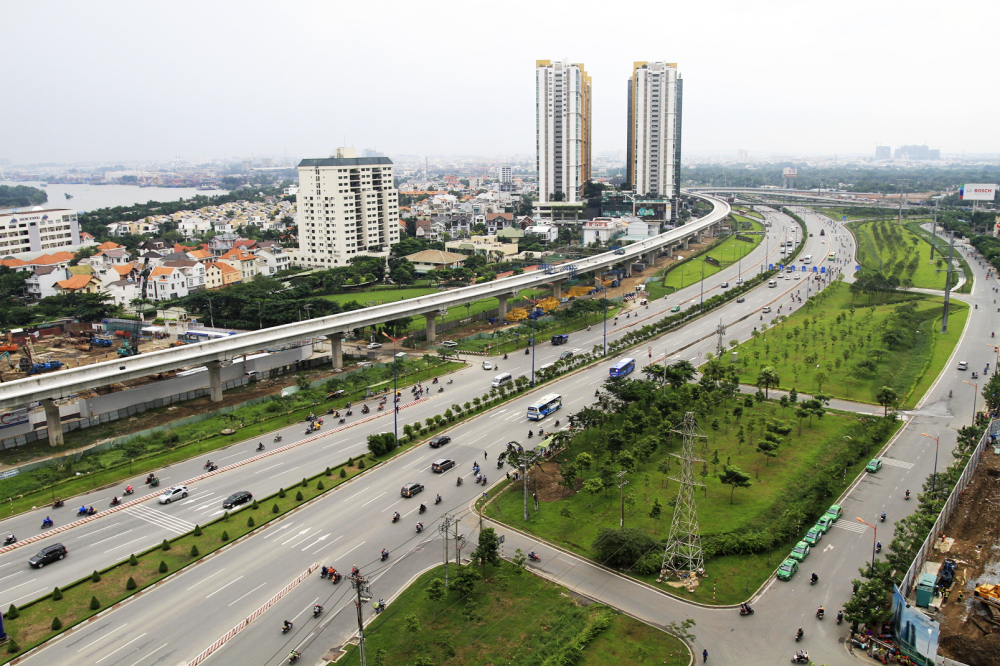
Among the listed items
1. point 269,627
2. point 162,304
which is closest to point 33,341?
point 162,304

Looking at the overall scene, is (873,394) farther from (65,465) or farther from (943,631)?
(65,465)

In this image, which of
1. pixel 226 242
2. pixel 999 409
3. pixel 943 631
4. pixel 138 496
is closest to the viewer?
pixel 943 631

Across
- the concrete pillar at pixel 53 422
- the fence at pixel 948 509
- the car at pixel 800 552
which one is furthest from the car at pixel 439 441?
the fence at pixel 948 509

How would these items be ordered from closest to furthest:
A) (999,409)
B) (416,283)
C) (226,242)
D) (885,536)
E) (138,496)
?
(885,536) → (138,496) → (999,409) → (416,283) → (226,242)

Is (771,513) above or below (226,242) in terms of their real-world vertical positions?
below

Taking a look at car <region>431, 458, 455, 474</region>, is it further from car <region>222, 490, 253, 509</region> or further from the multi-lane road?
car <region>222, 490, 253, 509</region>

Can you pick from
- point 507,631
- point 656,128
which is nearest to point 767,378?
point 507,631

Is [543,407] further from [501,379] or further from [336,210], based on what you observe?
[336,210]

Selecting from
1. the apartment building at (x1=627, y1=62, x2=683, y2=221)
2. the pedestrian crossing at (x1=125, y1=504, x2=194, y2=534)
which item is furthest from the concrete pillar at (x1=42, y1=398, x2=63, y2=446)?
the apartment building at (x1=627, y1=62, x2=683, y2=221)
